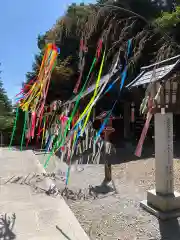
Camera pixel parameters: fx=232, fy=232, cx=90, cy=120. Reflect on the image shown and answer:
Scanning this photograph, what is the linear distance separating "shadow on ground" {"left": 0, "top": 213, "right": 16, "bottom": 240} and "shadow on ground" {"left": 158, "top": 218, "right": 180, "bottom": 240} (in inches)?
84.3

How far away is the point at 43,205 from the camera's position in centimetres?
440

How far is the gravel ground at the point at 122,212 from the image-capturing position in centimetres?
338

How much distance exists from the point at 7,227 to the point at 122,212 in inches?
74.9

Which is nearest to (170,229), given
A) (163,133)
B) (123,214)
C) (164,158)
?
(123,214)

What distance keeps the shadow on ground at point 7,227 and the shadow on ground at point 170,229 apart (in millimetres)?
2140

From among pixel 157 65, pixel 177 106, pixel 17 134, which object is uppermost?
pixel 157 65

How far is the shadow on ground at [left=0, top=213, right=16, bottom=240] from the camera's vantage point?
3.30 m

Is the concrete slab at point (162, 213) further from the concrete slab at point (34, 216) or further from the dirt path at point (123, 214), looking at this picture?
the concrete slab at point (34, 216)

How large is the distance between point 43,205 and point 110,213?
1.29m

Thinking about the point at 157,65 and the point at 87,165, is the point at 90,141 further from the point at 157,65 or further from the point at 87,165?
the point at 157,65

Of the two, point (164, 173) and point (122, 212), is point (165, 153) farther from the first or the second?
point (122, 212)

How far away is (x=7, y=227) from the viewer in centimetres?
355

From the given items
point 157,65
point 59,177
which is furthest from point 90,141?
point 157,65

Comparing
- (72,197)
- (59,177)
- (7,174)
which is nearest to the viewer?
(72,197)
